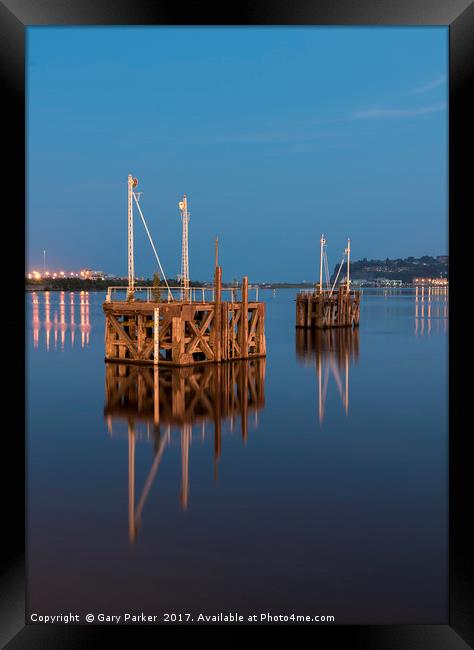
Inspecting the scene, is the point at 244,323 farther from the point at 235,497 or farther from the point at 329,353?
the point at 235,497

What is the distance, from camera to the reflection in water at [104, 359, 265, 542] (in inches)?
585

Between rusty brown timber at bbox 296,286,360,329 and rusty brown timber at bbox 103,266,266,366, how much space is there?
22.9m

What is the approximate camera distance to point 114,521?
32.4 ft

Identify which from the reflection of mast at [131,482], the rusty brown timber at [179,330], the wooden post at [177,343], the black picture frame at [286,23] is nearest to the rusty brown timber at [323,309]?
the rusty brown timber at [179,330]

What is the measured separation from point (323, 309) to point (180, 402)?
32300 mm

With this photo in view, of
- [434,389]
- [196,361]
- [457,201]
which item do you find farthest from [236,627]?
[434,389]

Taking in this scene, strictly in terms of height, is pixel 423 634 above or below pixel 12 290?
below

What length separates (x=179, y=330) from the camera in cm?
2406

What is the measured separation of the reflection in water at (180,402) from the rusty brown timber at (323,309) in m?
23.6

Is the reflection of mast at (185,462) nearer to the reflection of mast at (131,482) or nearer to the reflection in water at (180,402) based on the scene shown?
the reflection in water at (180,402)

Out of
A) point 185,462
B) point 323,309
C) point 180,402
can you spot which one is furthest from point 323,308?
point 185,462

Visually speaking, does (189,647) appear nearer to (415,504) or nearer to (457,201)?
(457,201)

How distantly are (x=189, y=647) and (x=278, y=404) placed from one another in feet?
55.6

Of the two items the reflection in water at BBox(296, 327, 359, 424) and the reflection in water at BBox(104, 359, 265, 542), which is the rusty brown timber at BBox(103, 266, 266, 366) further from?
the reflection in water at BBox(296, 327, 359, 424)
